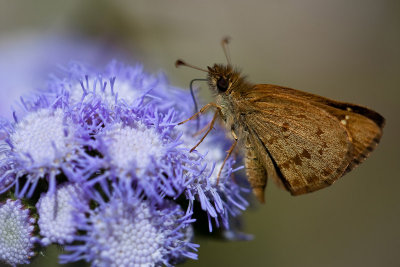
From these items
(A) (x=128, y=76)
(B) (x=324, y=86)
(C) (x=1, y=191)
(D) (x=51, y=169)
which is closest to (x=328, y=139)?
(A) (x=128, y=76)

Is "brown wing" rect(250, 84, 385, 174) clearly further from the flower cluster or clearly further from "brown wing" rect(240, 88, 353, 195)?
the flower cluster

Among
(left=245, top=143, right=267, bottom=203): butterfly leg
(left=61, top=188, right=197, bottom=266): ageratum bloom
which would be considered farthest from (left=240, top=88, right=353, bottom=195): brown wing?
(left=61, top=188, right=197, bottom=266): ageratum bloom

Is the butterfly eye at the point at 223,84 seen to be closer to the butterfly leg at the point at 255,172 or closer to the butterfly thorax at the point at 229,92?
the butterfly thorax at the point at 229,92

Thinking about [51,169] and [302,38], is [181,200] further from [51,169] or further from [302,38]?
[302,38]

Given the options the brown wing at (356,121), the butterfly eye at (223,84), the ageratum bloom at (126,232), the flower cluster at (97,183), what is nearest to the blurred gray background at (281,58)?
the flower cluster at (97,183)

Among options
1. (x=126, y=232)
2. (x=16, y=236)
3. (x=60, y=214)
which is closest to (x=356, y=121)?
(x=126, y=232)

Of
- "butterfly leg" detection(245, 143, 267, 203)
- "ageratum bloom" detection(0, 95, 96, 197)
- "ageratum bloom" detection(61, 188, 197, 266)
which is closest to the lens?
"ageratum bloom" detection(61, 188, 197, 266)
